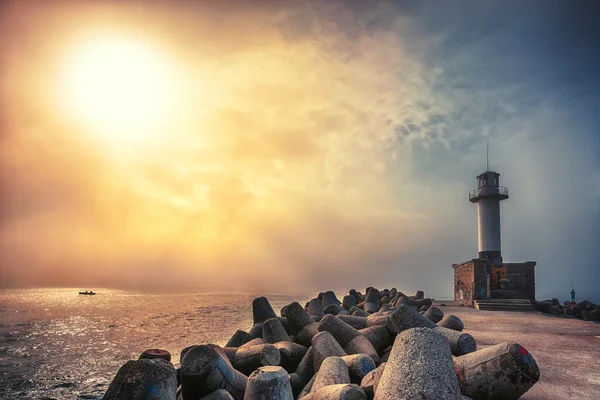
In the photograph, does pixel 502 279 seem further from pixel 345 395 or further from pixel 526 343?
pixel 345 395

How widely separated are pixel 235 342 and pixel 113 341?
15752 millimetres

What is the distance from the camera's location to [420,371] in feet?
12.0

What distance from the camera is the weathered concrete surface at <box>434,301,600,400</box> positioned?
213 inches

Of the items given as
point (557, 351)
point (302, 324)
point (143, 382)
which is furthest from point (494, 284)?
point (143, 382)

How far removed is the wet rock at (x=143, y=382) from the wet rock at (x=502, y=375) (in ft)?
11.6

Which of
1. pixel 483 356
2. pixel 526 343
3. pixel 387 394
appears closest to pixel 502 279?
pixel 526 343

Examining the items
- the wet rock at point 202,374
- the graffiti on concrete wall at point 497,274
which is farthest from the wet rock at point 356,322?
the graffiti on concrete wall at point 497,274

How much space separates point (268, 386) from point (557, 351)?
6917 mm

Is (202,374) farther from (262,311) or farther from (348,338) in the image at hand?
(262,311)

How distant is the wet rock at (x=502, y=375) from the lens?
4391 mm

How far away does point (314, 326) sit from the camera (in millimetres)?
8953

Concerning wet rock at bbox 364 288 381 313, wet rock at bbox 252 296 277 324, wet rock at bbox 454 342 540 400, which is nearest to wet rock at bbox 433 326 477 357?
wet rock at bbox 454 342 540 400

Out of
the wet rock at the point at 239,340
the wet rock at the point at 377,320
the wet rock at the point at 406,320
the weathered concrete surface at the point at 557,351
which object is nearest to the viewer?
the weathered concrete surface at the point at 557,351

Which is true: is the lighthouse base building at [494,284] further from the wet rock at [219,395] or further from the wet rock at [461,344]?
the wet rock at [219,395]
